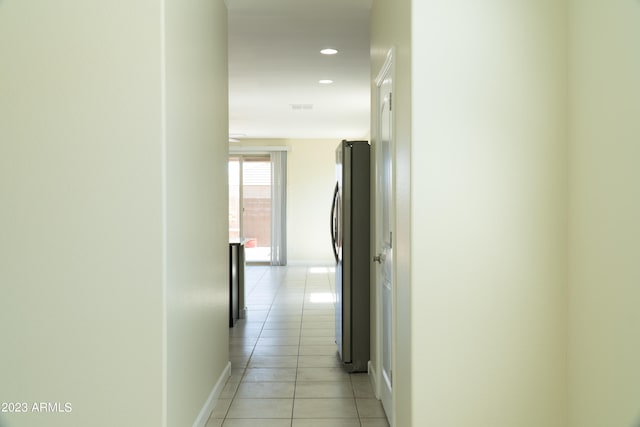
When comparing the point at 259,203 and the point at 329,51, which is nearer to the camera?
the point at 329,51

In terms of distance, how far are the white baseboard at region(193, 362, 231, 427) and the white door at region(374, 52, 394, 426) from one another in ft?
3.39

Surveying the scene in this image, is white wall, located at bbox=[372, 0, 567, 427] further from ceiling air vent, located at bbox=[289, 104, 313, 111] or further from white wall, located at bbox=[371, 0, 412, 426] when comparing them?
ceiling air vent, located at bbox=[289, 104, 313, 111]

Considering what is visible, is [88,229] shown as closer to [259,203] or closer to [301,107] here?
[301,107]

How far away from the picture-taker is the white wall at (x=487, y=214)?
2.54m

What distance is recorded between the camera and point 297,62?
575 cm

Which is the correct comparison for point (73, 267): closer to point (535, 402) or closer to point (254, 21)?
point (535, 402)

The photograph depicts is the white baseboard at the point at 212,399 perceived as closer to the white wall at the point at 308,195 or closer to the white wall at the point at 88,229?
the white wall at the point at 88,229

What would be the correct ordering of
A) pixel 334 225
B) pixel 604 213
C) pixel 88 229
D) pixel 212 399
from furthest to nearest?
pixel 334 225, pixel 212 399, pixel 88 229, pixel 604 213

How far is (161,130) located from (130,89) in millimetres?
220

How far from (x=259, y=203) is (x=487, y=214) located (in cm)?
992

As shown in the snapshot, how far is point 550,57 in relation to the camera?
260cm

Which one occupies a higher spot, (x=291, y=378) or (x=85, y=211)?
(x=85, y=211)

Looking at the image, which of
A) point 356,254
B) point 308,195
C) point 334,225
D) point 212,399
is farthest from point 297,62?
point 308,195

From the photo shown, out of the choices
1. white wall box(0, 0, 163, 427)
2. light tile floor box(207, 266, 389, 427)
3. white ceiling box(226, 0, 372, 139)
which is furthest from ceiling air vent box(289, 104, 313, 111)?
white wall box(0, 0, 163, 427)
